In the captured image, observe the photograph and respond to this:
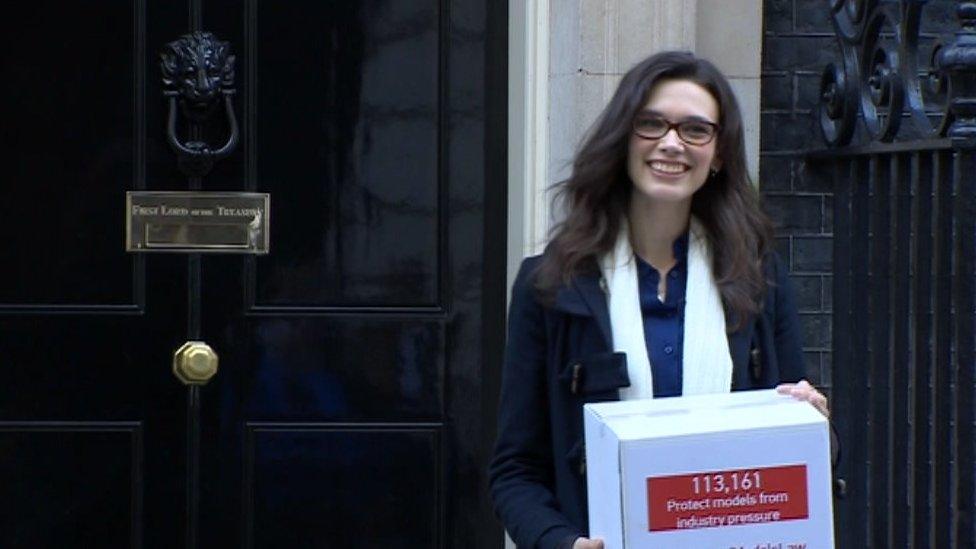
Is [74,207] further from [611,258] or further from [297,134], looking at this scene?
[611,258]

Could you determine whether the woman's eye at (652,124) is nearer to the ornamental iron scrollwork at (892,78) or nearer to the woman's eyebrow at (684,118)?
the woman's eyebrow at (684,118)

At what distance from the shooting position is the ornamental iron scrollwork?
4.34 meters

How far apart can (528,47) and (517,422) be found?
80.0 inches

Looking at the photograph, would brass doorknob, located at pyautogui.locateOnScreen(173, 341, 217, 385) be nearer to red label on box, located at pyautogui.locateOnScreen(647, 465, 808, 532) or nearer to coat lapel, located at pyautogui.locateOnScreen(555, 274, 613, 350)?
coat lapel, located at pyautogui.locateOnScreen(555, 274, 613, 350)

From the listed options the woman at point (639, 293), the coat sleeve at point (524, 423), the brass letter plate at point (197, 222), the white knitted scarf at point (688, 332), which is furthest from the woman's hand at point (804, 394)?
the brass letter plate at point (197, 222)

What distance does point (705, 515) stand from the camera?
125 inches

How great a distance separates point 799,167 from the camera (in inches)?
221

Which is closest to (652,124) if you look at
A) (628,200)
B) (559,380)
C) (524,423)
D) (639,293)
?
(628,200)

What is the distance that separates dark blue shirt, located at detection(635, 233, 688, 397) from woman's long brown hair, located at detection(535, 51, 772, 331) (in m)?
0.06

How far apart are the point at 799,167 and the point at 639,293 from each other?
2232mm

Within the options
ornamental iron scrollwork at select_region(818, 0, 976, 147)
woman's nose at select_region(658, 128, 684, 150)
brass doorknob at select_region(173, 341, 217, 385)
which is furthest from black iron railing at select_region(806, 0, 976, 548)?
brass doorknob at select_region(173, 341, 217, 385)

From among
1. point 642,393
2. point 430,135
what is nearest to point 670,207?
point 642,393

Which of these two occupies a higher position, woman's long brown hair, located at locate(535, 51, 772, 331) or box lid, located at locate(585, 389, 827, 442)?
woman's long brown hair, located at locate(535, 51, 772, 331)

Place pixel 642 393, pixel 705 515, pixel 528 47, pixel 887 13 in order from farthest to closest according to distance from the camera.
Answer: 1. pixel 528 47
2. pixel 887 13
3. pixel 642 393
4. pixel 705 515
